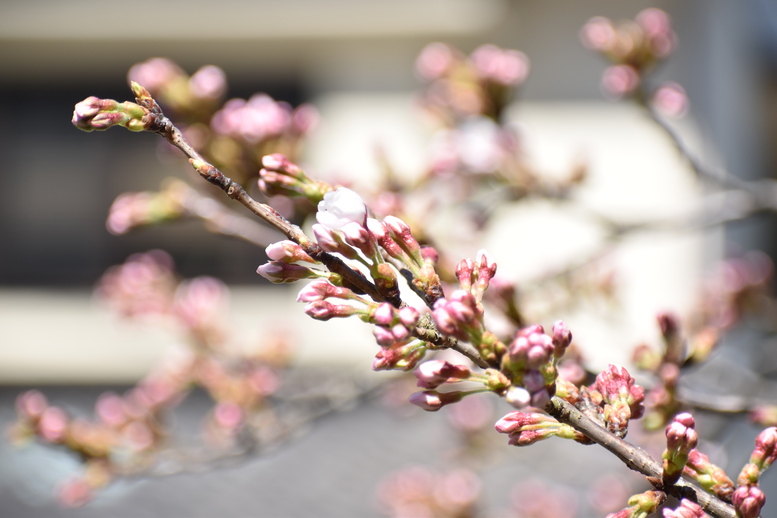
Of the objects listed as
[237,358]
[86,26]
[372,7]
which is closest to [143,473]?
[237,358]

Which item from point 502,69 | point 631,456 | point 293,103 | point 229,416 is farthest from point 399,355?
point 293,103

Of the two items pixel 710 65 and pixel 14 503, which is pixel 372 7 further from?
pixel 14 503

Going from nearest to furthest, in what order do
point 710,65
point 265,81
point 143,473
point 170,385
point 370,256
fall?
point 370,256, point 143,473, point 170,385, point 710,65, point 265,81

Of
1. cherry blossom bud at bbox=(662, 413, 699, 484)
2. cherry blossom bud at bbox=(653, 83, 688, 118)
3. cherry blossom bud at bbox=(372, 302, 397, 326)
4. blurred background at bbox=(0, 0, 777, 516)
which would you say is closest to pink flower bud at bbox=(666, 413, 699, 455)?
cherry blossom bud at bbox=(662, 413, 699, 484)

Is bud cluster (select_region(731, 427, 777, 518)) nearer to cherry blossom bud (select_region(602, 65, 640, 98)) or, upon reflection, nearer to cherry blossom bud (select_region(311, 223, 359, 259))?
cherry blossom bud (select_region(311, 223, 359, 259))

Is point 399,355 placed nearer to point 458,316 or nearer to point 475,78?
point 458,316

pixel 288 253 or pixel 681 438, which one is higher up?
pixel 288 253

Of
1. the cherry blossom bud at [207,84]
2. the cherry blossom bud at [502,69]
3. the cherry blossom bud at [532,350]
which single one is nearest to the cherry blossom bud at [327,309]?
the cherry blossom bud at [532,350]
